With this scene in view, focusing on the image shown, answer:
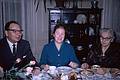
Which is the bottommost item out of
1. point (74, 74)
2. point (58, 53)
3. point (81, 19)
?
point (74, 74)

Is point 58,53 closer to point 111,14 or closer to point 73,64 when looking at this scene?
point 73,64

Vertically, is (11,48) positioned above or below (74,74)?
above

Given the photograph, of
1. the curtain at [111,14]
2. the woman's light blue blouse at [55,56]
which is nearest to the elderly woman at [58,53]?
the woman's light blue blouse at [55,56]

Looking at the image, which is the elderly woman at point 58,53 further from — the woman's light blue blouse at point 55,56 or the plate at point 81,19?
the plate at point 81,19

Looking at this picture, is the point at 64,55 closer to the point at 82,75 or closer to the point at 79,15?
the point at 82,75

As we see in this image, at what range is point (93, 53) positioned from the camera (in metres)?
2.90

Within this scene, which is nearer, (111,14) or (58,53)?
(58,53)

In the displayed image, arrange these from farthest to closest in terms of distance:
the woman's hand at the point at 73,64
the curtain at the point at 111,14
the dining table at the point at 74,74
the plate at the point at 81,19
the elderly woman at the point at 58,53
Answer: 1. the curtain at the point at 111,14
2. the plate at the point at 81,19
3. the elderly woman at the point at 58,53
4. the woman's hand at the point at 73,64
5. the dining table at the point at 74,74

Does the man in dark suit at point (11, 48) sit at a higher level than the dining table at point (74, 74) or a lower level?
higher

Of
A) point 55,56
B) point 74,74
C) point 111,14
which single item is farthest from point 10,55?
point 111,14

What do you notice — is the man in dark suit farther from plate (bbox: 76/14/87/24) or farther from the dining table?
plate (bbox: 76/14/87/24)

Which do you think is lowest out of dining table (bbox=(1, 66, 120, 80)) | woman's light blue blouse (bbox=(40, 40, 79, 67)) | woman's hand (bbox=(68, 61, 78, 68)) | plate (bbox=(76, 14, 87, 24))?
dining table (bbox=(1, 66, 120, 80))

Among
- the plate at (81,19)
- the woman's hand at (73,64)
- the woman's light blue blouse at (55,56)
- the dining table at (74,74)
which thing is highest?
the plate at (81,19)

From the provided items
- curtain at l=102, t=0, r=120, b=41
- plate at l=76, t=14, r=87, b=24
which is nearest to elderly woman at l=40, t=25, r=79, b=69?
plate at l=76, t=14, r=87, b=24
